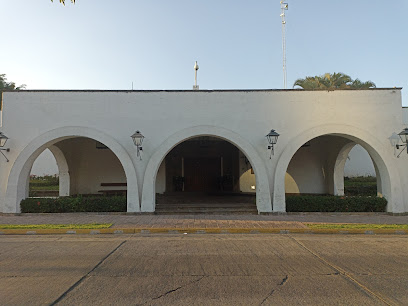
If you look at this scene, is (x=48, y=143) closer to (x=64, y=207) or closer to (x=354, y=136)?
(x=64, y=207)

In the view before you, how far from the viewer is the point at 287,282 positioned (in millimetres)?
4832

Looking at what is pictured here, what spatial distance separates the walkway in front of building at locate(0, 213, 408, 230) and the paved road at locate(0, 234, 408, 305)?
142 centimetres

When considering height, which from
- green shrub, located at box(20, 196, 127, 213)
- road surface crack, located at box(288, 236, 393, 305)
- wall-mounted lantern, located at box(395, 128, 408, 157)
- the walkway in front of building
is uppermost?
wall-mounted lantern, located at box(395, 128, 408, 157)

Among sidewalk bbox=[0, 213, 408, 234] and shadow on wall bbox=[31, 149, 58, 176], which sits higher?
shadow on wall bbox=[31, 149, 58, 176]

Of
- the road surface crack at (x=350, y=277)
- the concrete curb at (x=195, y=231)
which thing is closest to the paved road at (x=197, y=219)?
the concrete curb at (x=195, y=231)

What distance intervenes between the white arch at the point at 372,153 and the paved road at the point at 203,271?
3.61 m

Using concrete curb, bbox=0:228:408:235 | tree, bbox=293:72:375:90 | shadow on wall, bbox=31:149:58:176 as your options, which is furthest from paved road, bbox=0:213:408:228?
tree, bbox=293:72:375:90

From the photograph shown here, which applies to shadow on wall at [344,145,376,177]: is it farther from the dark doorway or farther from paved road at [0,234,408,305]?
paved road at [0,234,408,305]

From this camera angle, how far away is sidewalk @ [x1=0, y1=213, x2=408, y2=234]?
909cm

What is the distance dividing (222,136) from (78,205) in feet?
21.1

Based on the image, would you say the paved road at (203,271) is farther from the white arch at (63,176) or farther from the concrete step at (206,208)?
the white arch at (63,176)

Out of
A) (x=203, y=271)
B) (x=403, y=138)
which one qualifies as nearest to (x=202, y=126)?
(x=203, y=271)

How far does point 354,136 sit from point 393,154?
5.61ft

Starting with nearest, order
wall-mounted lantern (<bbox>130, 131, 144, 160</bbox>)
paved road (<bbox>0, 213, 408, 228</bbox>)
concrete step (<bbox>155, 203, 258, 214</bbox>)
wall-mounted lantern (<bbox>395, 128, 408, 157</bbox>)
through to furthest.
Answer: paved road (<bbox>0, 213, 408, 228</bbox>) < wall-mounted lantern (<bbox>395, 128, 408, 157</bbox>) < wall-mounted lantern (<bbox>130, 131, 144, 160</bbox>) < concrete step (<bbox>155, 203, 258, 214</bbox>)
